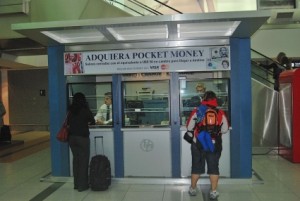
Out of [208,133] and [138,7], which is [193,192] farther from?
[138,7]

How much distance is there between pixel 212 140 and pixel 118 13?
3.85 m

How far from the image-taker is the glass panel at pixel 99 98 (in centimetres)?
570

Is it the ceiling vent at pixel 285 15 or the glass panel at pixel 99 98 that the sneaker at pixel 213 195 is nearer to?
the glass panel at pixel 99 98

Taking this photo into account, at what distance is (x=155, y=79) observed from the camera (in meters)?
5.44

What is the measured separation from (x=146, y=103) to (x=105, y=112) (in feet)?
2.36

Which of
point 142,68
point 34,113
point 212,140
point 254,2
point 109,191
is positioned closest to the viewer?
point 212,140

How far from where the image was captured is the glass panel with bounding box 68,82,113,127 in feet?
18.7

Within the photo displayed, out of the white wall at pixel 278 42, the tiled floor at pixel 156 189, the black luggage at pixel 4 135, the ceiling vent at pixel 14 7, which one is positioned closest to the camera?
the tiled floor at pixel 156 189

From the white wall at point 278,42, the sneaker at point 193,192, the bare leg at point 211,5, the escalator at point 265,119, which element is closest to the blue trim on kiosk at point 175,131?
the sneaker at point 193,192

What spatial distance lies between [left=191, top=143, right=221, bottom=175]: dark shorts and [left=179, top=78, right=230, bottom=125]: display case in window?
3.10 feet

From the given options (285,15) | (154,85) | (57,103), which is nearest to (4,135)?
(57,103)

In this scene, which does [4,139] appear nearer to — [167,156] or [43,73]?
[43,73]

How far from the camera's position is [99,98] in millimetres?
5875

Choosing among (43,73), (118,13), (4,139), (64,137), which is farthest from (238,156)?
(43,73)
